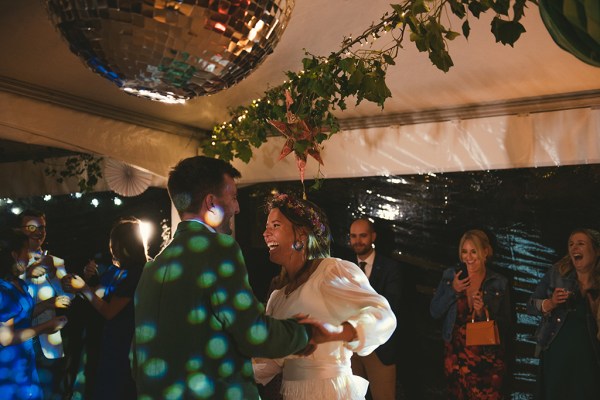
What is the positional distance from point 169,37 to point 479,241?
412 centimetres

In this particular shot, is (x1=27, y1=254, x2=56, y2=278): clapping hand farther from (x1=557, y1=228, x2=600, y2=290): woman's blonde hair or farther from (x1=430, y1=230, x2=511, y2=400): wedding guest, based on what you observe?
(x1=557, y1=228, x2=600, y2=290): woman's blonde hair

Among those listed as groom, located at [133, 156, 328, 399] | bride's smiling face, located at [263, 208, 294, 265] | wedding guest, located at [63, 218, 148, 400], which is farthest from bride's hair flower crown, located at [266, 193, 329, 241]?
wedding guest, located at [63, 218, 148, 400]

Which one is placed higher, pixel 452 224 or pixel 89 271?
pixel 452 224

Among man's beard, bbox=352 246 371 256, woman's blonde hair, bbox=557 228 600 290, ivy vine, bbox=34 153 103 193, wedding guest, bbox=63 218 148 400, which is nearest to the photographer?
wedding guest, bbox=63 218 148 400

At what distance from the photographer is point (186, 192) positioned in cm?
211

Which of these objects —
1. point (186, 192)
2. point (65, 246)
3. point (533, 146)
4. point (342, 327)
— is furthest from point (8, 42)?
point (65, 246)

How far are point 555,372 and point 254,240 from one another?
316cm

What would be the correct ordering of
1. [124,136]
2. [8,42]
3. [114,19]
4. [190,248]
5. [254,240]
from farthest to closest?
1. [254,240]
2. [124,136]
3. [8,42]
4. [190,248]
5. [114,19]

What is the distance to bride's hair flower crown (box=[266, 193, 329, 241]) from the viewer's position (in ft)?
9.50

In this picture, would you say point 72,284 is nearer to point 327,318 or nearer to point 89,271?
point 89,271

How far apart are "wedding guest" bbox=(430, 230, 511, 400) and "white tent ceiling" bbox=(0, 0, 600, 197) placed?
2.74 ft

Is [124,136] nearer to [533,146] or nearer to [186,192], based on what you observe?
[186,192]

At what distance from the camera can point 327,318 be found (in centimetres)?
247

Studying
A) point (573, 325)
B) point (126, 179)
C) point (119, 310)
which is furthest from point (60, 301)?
point (573, 325)
